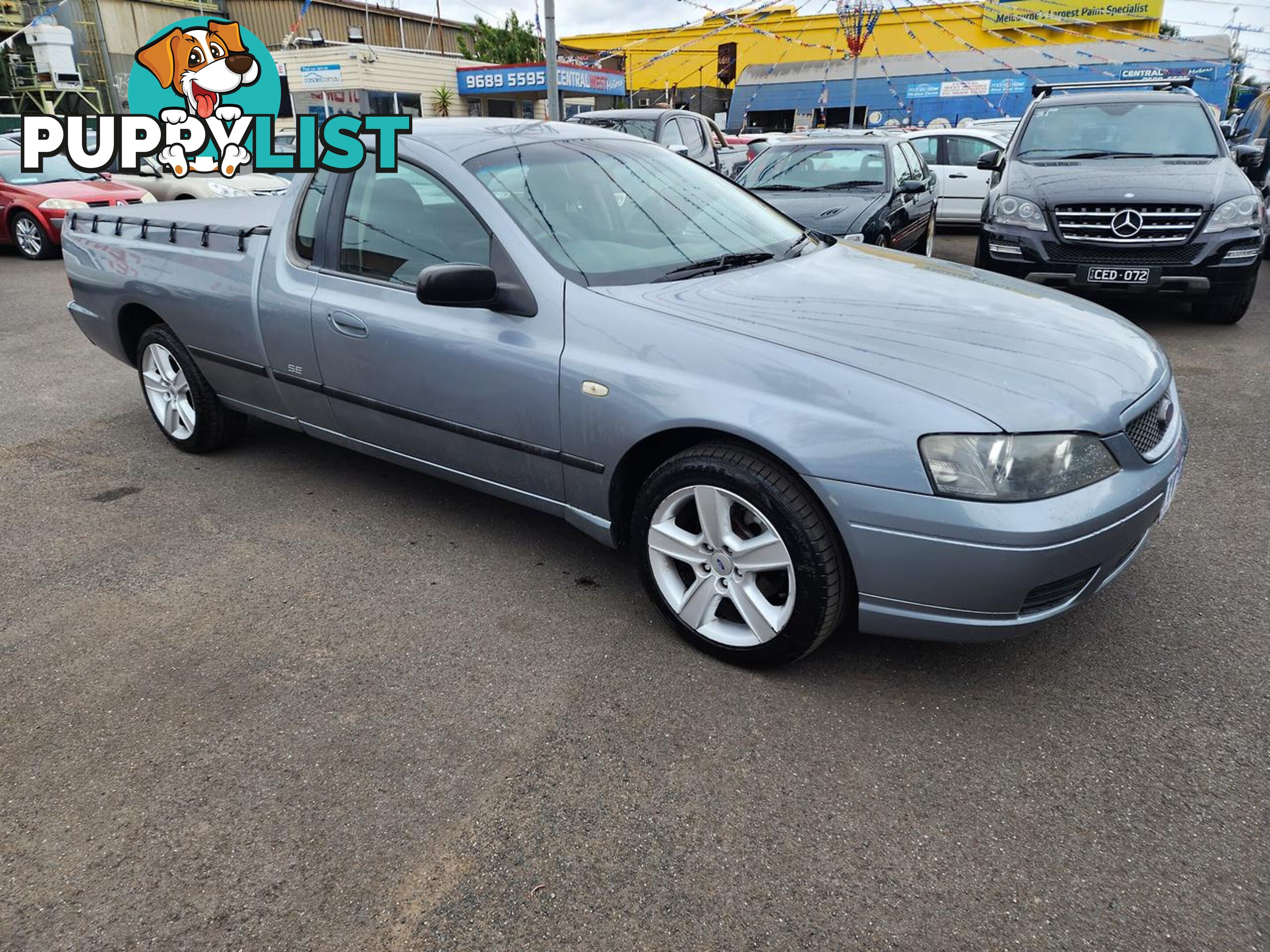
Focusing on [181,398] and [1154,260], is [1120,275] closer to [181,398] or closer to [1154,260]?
[1154,260]

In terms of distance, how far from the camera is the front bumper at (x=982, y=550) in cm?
218

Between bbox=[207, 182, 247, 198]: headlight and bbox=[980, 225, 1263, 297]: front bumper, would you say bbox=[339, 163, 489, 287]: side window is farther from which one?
bbox=[207, 182, 247, 198]: headlight

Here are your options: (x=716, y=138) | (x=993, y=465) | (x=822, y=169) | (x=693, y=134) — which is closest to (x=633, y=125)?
(x=693, y=134)

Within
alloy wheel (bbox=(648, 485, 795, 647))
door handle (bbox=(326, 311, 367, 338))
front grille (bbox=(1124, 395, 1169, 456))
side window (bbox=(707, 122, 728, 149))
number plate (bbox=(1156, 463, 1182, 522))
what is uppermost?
side window (bbox=(707, 122, 728, 149))

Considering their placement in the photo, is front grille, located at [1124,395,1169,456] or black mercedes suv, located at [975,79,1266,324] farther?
black mercedes suv, located at [975,79,1266,324]

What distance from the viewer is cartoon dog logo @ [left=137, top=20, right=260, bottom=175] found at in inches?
429

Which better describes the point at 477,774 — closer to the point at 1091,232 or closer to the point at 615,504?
the point at 615,504

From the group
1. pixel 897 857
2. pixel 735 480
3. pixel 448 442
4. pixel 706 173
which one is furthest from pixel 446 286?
pixel 897 857

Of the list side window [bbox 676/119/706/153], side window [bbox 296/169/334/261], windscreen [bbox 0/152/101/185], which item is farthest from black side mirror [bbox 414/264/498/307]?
windscreen [bbox 0/152/101/185]

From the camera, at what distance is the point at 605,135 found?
Answer: 3670 millimetres

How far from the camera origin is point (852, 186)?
7828mm

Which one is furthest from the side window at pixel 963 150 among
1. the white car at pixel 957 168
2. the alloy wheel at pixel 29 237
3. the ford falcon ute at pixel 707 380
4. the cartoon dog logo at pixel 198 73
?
the alloy wheel at pixel 29 237

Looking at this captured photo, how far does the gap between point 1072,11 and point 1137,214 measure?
139 feet

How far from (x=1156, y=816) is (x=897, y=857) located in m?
0.65
